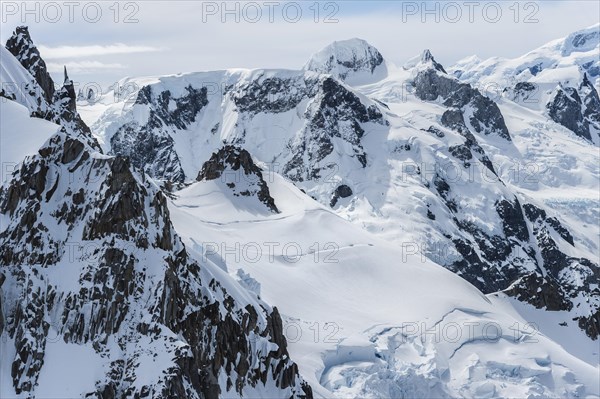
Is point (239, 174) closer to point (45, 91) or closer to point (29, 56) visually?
point (29, 56)

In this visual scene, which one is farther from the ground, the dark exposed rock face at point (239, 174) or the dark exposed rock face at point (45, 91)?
the dark exposed rock face at point (45, 91)

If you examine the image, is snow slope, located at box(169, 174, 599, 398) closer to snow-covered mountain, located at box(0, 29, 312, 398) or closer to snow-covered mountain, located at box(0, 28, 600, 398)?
snow-covered mountain, located at box(0, 28, 600, 398)

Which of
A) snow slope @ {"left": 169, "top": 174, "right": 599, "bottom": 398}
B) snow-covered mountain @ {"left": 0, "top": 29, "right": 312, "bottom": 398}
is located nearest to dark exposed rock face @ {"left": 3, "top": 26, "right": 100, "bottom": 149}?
snow-covered mountain @ {"left": 0, "top": 29, "right": 312, "bottom": 398}

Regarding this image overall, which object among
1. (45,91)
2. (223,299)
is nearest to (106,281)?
(223,299)

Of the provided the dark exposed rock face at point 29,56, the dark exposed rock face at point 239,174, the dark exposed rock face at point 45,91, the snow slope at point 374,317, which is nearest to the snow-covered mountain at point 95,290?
the dark exposed rock face at point 45,91

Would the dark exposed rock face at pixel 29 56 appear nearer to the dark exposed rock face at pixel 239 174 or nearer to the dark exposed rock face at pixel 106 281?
the dark exposed rock face at pixel 239 174
